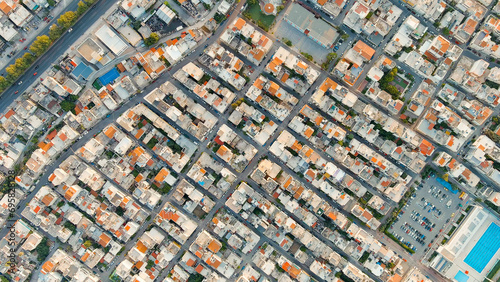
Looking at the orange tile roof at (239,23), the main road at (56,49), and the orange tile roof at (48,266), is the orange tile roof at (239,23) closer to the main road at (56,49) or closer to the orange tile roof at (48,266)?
the main road at (56,49)

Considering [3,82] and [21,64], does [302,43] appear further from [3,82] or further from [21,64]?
[3,82]

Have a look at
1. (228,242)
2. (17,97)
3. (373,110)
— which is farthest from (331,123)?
(17,97)

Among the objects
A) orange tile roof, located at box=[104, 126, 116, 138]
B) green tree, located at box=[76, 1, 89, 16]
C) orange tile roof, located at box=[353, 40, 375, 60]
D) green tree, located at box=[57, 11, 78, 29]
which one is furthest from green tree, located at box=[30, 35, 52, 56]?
orange tile roof, located at box=[353, 40, 375, 60]

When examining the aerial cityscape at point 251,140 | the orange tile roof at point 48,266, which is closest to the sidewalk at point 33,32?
the aerial cityscape at point 251,140

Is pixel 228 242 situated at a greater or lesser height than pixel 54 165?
greater

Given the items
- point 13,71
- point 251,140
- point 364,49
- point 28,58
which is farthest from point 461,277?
point 13,71

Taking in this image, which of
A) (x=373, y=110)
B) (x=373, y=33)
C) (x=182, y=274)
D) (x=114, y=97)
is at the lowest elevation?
(x=182, y=274)

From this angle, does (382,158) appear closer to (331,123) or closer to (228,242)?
(331,123)
